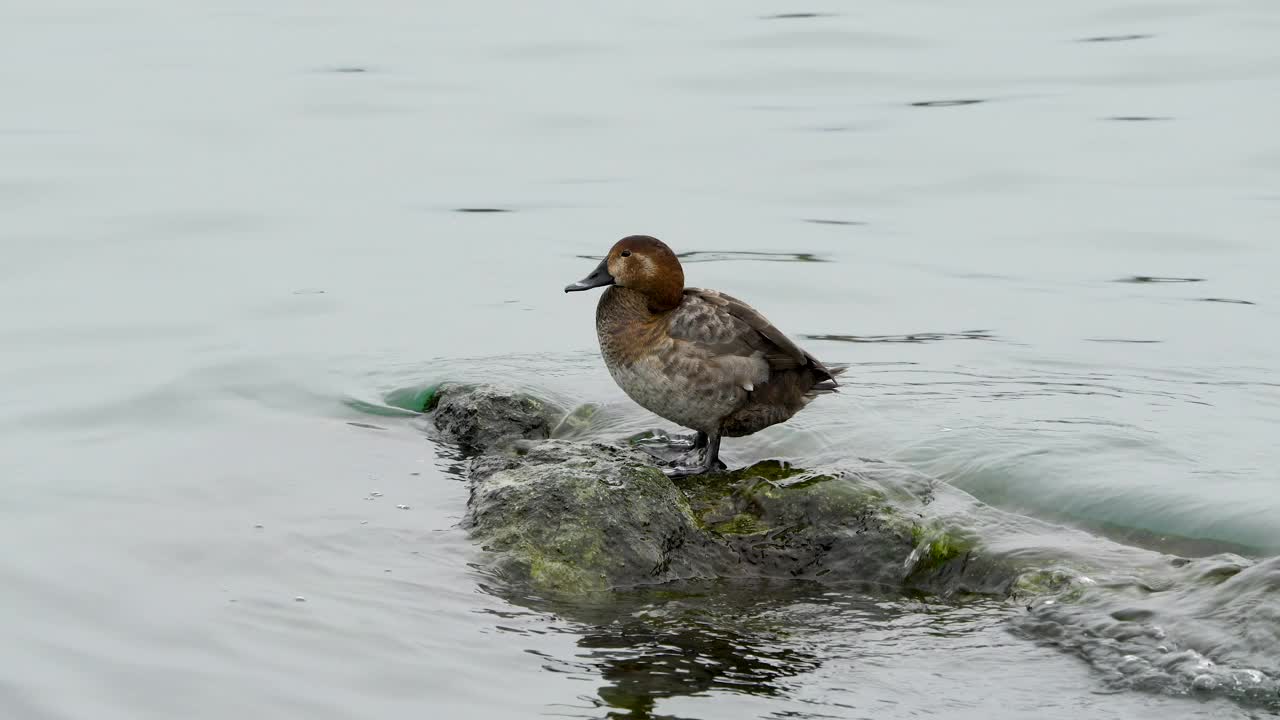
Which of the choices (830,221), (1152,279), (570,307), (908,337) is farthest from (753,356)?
(830,221)

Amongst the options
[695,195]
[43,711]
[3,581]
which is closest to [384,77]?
[695,195]

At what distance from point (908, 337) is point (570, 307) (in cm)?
219

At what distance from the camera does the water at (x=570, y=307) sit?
16.4ft

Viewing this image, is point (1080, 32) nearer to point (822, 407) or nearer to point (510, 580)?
point (822, 407)

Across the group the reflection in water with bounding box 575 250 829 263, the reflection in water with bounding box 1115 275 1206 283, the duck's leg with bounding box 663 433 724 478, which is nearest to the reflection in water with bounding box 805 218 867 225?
the reflection in water with bounding box 575 250 829 263

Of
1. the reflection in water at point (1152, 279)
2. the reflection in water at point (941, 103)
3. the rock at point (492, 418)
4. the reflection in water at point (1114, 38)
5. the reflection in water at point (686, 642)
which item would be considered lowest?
the reflection in water at point (686, 642)

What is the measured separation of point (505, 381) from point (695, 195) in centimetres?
457

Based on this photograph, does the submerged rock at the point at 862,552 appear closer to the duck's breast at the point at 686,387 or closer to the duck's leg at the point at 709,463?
the duck's leg at the point at 709,463

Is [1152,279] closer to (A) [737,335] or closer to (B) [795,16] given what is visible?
(A) [737,335]

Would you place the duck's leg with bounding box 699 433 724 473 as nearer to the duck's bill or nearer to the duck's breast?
the duck's breast

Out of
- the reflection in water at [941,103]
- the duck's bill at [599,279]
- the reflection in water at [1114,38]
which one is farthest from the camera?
the reflection in water at [1114,38]

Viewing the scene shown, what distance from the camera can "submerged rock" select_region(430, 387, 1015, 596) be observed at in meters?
5.62

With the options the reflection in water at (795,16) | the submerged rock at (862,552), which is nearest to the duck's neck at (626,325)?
the submerged rock at (862,552)

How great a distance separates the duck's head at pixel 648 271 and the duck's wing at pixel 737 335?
110 mm
